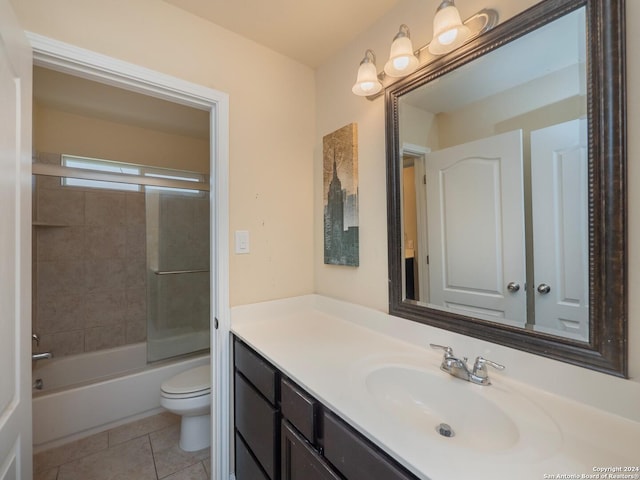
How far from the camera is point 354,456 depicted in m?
0.70

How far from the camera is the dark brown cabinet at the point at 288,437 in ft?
2.24

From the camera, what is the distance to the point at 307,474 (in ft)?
2.84

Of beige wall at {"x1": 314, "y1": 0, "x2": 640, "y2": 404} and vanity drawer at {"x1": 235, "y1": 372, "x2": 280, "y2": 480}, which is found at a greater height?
beige wall at {"x1": 314, "y1": 0, "x2": 640, "y2": 404}

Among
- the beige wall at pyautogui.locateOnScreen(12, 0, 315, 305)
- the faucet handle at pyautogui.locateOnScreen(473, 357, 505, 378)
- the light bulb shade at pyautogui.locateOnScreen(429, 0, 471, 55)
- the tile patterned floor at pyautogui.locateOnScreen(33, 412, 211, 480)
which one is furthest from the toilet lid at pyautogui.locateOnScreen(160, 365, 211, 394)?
the light bulb shade at pyautogui.locateOnScreen(429, 0, 471, 55)

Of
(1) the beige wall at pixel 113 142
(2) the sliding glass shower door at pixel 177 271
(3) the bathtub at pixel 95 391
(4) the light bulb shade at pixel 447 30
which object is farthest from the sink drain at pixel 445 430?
(1) the beige wall at pixel 113 142

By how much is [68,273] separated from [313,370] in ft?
7.83

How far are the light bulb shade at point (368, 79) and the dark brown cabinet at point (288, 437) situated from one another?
1.27 metres

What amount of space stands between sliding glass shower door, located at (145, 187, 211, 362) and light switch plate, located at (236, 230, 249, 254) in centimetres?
143

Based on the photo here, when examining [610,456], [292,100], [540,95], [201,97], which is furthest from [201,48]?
[610,456]

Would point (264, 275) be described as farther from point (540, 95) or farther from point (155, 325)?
point (155, 325)

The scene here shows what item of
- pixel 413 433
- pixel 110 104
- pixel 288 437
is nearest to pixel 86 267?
pixel 110 104

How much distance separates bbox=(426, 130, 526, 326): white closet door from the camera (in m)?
0.93

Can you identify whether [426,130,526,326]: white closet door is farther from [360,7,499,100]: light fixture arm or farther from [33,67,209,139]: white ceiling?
[33,67,209,139]: white ceiling

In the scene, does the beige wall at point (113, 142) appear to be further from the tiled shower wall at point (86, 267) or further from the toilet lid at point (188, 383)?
the toilet lid at point (188, 383)
